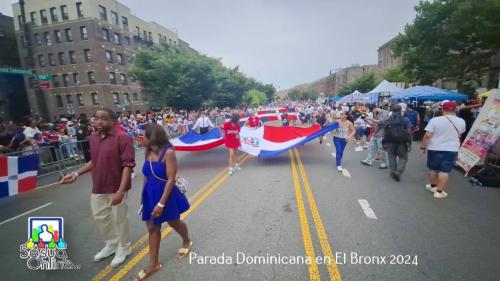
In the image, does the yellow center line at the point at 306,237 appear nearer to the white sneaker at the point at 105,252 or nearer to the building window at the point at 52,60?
the white sneaker at the point at 105,252

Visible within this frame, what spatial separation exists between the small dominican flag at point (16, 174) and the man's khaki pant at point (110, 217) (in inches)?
149

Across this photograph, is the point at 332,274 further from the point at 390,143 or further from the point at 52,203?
the point at 52,203

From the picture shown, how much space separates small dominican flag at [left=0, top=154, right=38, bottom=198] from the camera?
5324mm

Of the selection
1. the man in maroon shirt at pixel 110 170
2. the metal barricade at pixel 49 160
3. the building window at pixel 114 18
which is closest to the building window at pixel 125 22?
the building window at pixel 114 18

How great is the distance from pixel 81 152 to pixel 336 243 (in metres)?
10.4

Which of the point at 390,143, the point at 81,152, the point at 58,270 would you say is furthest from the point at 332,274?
the point at 81,152

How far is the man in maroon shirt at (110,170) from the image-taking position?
3.04 metres

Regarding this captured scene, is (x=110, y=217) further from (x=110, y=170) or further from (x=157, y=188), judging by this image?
(x=157, y=188)

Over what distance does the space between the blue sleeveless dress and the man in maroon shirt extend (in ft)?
1.06

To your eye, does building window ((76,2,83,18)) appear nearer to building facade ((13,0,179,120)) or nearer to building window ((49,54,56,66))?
building facade ((13,0,179,120))

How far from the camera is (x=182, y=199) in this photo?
10.3 feet

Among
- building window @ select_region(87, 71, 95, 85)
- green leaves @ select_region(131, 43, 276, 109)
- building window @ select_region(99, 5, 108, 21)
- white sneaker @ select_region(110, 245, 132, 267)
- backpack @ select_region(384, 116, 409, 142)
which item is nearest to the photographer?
white sneaker @ select_region(110, 245, 132, 267)

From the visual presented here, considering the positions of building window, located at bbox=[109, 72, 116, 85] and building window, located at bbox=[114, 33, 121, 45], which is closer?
building window, located at bbox=[109, 72, 116, 85]

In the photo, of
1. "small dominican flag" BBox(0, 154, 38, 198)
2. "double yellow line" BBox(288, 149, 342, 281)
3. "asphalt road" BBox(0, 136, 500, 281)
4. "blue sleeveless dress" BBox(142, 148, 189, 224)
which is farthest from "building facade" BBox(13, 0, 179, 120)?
"blue sleeveless dress" BBox(142, 148, 189, 224)
